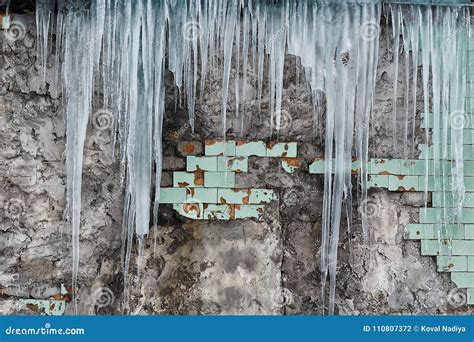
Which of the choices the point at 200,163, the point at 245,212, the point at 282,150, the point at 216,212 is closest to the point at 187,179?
the point at 200,163

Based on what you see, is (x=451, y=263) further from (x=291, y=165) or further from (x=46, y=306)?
(x=46, y=306)

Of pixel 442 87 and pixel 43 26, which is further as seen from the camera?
pixel 442 87

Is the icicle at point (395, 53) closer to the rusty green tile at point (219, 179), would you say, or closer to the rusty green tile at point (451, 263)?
the rusty green tile at point (451, 263)

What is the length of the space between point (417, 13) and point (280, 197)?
1360mm

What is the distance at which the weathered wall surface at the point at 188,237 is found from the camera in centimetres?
368

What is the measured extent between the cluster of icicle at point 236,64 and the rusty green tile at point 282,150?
0.16 metres

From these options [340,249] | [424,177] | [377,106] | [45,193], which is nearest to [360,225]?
[340,249]

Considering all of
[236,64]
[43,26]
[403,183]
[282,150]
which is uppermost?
[43,26]

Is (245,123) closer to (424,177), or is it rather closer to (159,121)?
(159,121)

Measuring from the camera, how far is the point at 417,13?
379 cm

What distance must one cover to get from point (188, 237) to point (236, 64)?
1.05m

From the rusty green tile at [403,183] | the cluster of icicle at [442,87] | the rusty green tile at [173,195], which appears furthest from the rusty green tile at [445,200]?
the rusty green tile at [173,195]

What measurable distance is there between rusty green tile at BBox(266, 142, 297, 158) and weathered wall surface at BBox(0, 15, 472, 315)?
0.05m

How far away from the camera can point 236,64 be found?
375 centimetres
